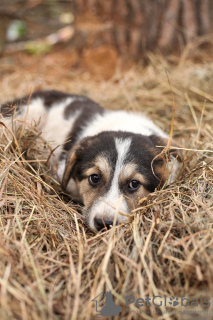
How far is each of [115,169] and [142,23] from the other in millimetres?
4962

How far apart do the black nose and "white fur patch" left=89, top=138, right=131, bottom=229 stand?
0.09ft

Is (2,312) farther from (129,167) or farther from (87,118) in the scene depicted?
(87,118)

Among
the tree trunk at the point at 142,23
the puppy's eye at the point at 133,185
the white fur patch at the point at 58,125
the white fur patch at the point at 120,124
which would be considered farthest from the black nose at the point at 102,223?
the tree trunk at the point at 142,23

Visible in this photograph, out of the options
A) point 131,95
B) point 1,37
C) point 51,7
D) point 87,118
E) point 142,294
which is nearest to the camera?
point 142,294

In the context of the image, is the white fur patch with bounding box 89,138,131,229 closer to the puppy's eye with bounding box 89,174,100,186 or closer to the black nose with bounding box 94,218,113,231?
the black nose with bounding box 94,218,113,231

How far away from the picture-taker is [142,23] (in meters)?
7.25

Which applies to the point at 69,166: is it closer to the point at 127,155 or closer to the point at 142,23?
the point at 127,155

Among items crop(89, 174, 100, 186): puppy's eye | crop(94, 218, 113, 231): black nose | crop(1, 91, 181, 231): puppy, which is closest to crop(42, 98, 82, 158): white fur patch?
crop(1, 91, 181, 231): puppy

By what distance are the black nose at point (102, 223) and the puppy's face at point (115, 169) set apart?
0.22ft

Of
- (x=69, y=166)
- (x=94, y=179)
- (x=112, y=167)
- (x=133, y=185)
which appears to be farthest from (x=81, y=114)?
(x=133, y=185)

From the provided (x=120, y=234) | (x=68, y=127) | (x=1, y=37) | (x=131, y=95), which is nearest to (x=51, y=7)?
(x=1, y=37)

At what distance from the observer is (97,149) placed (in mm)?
3527

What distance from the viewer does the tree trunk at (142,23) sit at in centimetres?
696

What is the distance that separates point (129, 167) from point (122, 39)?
5.01m
